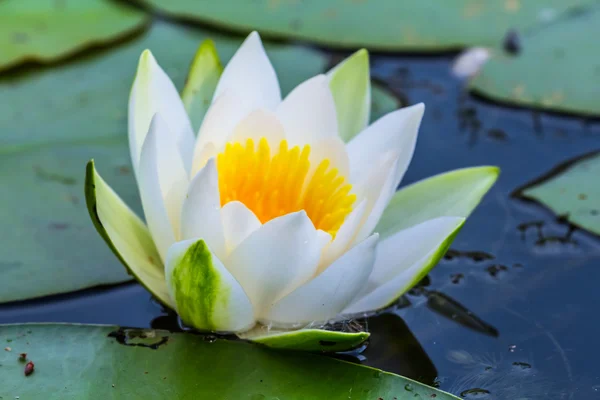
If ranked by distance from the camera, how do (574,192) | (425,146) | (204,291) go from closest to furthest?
(204,291) < (574,192) < (425,146)

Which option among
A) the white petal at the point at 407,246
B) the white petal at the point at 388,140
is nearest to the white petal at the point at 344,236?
the white petal at the point at 407,246

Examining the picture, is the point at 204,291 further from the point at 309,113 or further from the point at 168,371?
the point at 309,113

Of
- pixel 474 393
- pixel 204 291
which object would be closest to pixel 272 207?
pixel 204 291

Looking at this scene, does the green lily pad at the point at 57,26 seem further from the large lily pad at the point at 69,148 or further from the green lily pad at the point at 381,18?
Result: the green lily pad at the point at 381,18

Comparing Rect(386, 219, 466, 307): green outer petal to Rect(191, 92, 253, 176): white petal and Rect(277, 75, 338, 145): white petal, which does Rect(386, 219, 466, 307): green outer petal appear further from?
Rect(191, 92, 253, 176): white petal

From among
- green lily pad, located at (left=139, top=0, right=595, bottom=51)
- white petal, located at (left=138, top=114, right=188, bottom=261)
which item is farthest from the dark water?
green lily pad, located at (left=139, top=0, right=595, bottom=51)
